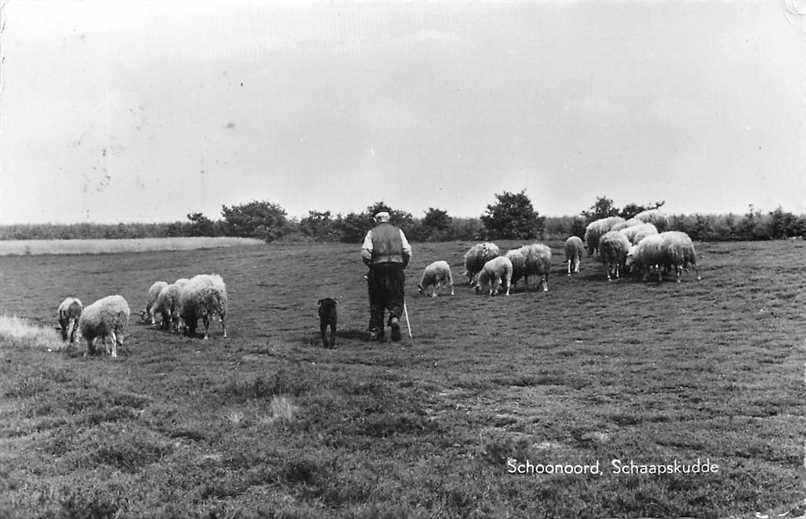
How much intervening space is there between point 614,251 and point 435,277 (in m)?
7.21

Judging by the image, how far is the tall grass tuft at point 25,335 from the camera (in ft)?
42.2

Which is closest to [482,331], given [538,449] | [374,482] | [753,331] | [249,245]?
[753,331]

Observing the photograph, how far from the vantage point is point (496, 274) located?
73.5ft

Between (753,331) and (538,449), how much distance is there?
775 cm

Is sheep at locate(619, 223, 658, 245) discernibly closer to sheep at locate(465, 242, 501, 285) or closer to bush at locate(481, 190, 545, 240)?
sheep at locate(465, 242, 501, 285)

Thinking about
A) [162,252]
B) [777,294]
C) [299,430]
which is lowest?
[299,430]

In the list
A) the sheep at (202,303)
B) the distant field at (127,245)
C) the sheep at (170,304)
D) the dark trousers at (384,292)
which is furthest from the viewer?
the distant field at (127,245)

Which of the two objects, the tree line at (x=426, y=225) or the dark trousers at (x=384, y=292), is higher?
the tree line at (x=426, y=225)

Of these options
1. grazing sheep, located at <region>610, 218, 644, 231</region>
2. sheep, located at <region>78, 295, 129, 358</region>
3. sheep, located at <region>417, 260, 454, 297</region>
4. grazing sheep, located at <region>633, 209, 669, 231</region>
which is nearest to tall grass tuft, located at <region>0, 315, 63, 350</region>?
sheep, located at <region>78, 295, 129, 358</region>

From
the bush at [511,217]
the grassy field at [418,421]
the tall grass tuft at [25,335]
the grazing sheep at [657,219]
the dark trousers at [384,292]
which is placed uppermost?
the bush at [511,217]

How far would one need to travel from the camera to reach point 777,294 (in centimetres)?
1502

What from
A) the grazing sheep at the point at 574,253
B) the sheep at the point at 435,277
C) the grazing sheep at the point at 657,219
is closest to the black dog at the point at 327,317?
the sheep at the point at 435,277

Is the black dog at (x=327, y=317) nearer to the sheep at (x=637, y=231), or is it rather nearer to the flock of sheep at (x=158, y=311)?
the flock of sheep at (x=158, y=311)

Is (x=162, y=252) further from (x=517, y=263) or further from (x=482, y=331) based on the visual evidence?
(x=482, y=331)
